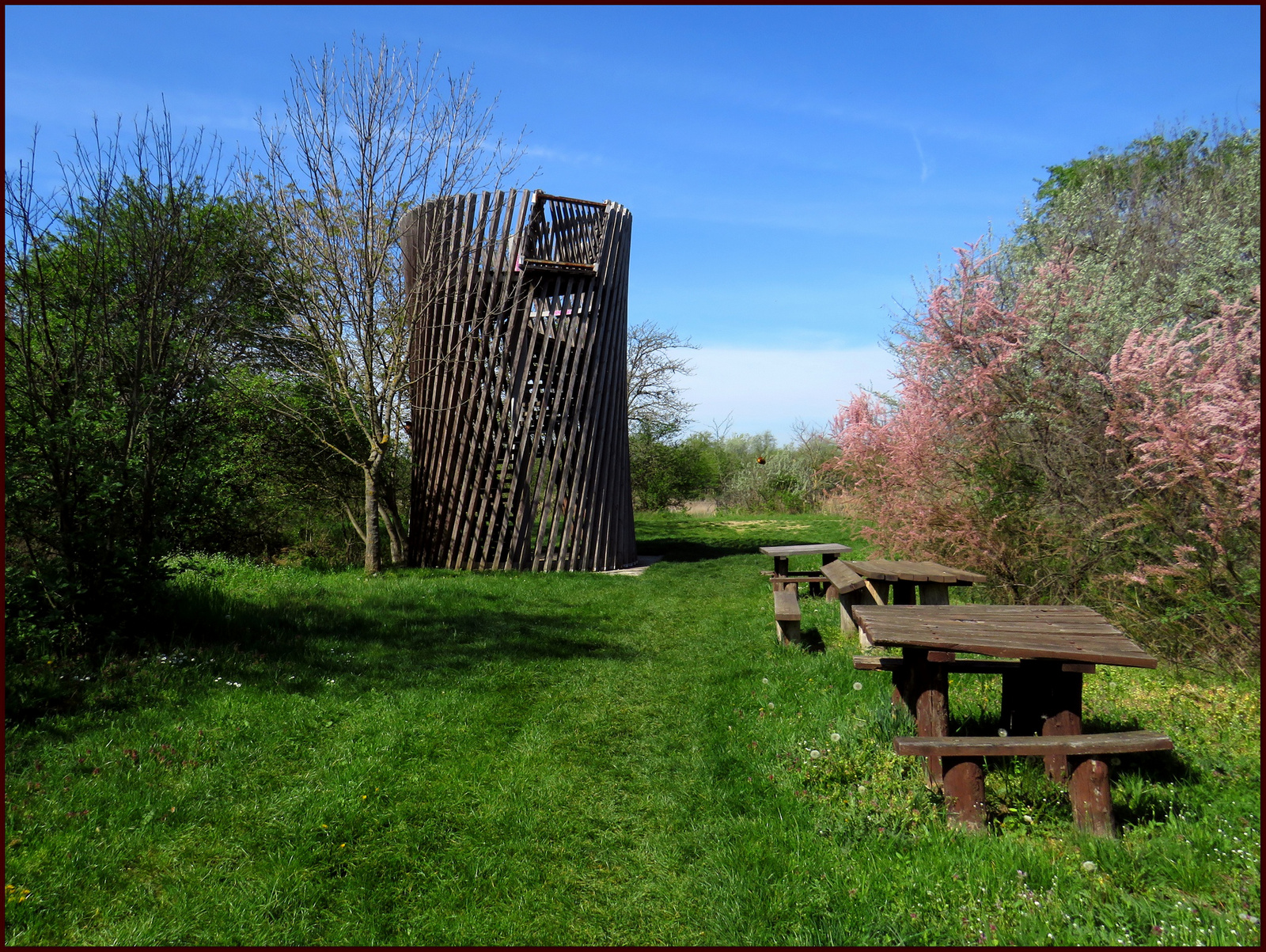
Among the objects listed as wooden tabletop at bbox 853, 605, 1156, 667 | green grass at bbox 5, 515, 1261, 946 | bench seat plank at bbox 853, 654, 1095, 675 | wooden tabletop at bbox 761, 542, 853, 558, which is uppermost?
wooden tabletop at bbox 853, 605, 1156, 667

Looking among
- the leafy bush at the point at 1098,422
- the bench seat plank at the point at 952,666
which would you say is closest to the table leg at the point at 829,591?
the leafy bush at the point at 1098,422

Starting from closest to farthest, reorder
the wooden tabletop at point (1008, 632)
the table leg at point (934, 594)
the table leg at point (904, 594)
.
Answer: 1. the wooden tabletop at point (1008, 632)
2. the table leg at point (934, 594)
3. the table leg at point (904, 594)

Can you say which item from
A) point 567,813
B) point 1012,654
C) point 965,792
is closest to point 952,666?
point 1012,654

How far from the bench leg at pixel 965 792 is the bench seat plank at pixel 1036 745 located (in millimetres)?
59

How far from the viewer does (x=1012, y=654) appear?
292 cm

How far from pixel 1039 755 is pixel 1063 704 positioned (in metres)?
0.35

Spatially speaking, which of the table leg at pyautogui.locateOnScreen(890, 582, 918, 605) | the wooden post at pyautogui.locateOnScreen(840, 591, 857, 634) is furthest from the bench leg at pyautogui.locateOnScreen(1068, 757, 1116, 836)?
the wooden post at pyautogui.locateOnScreen(840, 591, 857, 634)

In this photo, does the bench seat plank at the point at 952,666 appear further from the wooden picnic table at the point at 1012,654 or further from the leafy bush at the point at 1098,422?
the leafy bush at the point at 1098,422

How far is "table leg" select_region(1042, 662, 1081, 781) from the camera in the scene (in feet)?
9.94

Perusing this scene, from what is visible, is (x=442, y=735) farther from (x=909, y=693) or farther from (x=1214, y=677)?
(x=1214, y=677)

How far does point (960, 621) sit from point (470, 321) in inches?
286

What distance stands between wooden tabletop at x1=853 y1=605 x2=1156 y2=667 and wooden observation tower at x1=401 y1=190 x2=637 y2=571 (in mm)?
6073

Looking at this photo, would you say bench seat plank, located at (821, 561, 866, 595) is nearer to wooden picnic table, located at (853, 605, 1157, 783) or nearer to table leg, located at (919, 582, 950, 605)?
table leg, located at (919, 582, 950, 605)

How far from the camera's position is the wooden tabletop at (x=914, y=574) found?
4941 millimetres
